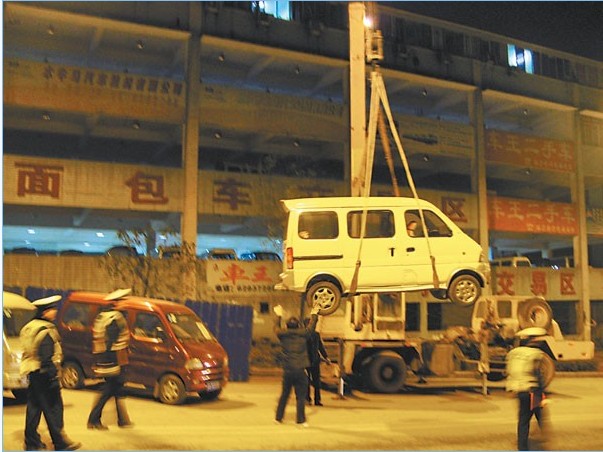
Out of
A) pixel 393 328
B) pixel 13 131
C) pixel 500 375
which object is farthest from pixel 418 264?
pixel 13 131

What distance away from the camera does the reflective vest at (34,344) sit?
234 inches

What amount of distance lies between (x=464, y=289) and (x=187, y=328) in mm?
4422

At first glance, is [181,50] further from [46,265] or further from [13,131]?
[46,265]

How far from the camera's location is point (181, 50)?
54.4ft

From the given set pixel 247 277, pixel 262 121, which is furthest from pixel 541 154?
pixel 247 277

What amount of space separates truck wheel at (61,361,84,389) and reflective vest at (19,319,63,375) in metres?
3.04

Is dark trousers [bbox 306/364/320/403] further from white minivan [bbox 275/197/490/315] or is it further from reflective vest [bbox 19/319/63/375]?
reflective vest [bbox 19/319/63/375]

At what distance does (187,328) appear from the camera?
29.7ft

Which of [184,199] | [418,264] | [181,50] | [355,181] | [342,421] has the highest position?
[181,50]

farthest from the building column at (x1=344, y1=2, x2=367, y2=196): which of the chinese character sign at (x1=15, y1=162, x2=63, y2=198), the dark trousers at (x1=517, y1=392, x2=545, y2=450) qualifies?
the chinese character sign at (x1=15, y1=162, x2=63, y2=198)

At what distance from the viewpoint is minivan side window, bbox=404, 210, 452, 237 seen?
679 cm

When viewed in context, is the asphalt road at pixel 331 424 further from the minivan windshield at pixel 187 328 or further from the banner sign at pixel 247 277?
the banner sign at pixel 247 277

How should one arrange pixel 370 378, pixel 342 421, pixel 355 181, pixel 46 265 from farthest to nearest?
pixel 46 265, pixel 370 378, pixel 342 421, pixel 355 181

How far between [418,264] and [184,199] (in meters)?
10.1
